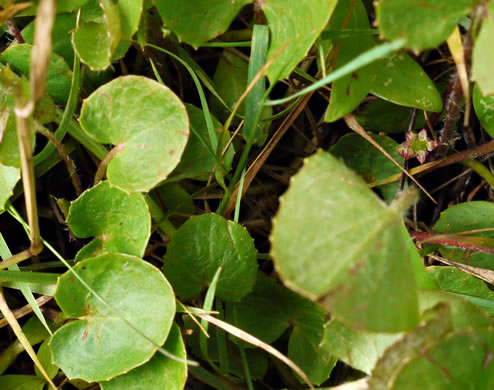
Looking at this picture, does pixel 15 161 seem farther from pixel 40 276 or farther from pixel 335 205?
pixel 335 205

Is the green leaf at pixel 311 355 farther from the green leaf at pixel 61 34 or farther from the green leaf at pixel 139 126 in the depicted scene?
the green leaf at pixel 61 34

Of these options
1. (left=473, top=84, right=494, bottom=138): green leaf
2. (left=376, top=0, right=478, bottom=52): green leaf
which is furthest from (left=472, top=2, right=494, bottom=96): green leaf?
(left=473, top=84, right=494, bottom=138): green leaf

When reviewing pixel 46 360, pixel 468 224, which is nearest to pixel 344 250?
pixel 468 224

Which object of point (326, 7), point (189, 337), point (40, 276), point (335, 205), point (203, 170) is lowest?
point (189, 337)

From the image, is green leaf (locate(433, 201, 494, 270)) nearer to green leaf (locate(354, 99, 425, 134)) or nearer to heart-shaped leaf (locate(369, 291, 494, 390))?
green leaf (locate(354, 99, 425, 134))

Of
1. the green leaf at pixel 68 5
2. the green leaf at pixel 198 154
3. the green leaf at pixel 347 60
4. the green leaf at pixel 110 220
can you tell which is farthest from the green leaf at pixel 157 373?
the green leaf at pixel 68 5

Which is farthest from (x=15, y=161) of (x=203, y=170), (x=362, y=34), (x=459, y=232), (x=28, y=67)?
(x=459, y=232)

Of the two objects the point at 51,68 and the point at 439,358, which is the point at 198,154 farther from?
the point at 439,358
